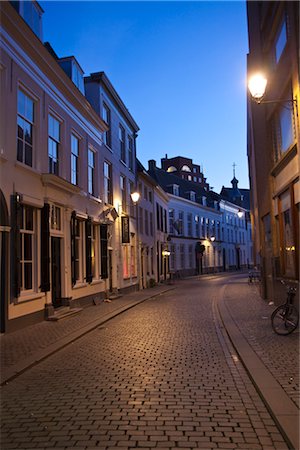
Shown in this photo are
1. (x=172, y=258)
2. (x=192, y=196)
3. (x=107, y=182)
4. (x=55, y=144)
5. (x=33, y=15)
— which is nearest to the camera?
(x=33, y=15)

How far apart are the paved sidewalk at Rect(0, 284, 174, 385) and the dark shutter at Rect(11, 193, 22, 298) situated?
1.12 metres

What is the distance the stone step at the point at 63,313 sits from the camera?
12.2 metres

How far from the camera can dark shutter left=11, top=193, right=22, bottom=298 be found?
33.5 ft

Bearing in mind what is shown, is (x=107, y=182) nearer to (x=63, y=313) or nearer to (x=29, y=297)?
(x=63, y=313)

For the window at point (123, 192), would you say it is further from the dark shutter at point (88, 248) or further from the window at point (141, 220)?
the dark shutter at point (88, 248)

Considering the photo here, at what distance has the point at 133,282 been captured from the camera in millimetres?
25047

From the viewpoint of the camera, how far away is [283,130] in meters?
12.9

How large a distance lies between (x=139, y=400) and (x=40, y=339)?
4.82 m

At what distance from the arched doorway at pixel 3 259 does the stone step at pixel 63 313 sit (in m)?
2.46

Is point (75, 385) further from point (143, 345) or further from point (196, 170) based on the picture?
point (196, 170)

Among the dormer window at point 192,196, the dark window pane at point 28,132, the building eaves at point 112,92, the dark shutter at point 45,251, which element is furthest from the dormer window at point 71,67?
A: the dormer window at point 192,196

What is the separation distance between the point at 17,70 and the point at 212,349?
8333mm

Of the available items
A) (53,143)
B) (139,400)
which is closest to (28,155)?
(53,143)

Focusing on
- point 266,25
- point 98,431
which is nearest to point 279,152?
point 266,25
